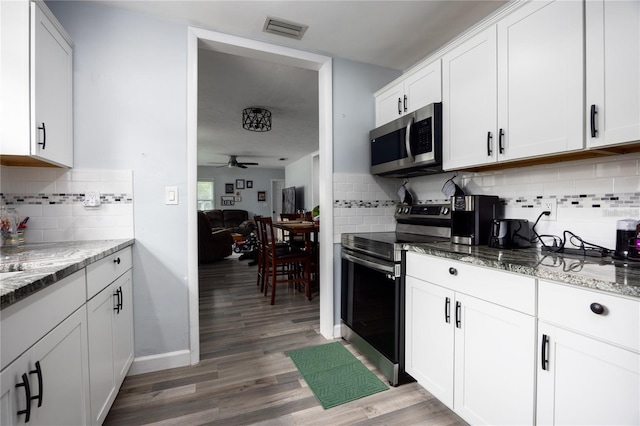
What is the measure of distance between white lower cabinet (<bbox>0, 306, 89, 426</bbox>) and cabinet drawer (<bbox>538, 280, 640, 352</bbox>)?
5.37 ft

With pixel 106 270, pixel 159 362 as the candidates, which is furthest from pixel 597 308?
pixel 159 362

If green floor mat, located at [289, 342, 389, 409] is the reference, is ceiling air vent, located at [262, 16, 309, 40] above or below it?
above

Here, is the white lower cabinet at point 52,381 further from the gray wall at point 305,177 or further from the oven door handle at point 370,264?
the gray wall at point 305,177

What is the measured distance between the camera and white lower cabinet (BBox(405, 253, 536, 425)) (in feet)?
3.83

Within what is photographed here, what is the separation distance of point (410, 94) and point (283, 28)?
1.04 m

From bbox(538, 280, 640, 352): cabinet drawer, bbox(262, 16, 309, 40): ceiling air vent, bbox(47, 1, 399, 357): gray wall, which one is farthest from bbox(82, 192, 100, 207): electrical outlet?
bbox(538, 280, 640, 352): cabinet drawer

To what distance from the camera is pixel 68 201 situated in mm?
1854

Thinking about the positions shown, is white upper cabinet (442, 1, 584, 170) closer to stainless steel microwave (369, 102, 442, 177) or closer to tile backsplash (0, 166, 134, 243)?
stainless steel microwave (369, 102, 442, 177)

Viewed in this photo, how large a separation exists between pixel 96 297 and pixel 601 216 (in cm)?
243


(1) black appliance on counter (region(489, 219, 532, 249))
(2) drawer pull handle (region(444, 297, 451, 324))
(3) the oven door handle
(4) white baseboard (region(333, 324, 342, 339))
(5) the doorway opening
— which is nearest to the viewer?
(2) drawer pull handle (region(444, 297, 451, 324))

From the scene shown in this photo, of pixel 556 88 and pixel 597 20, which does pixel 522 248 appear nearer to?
pixel 556 88

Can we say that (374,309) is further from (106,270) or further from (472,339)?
(106,270)

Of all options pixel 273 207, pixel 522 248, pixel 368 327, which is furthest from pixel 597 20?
pixel 273 207

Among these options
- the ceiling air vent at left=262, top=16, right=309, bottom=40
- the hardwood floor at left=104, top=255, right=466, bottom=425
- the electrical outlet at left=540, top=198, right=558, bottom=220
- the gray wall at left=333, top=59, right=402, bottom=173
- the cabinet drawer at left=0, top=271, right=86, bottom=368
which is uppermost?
the ceiling air vent at left=262, top=16, right=309, bottom=40
